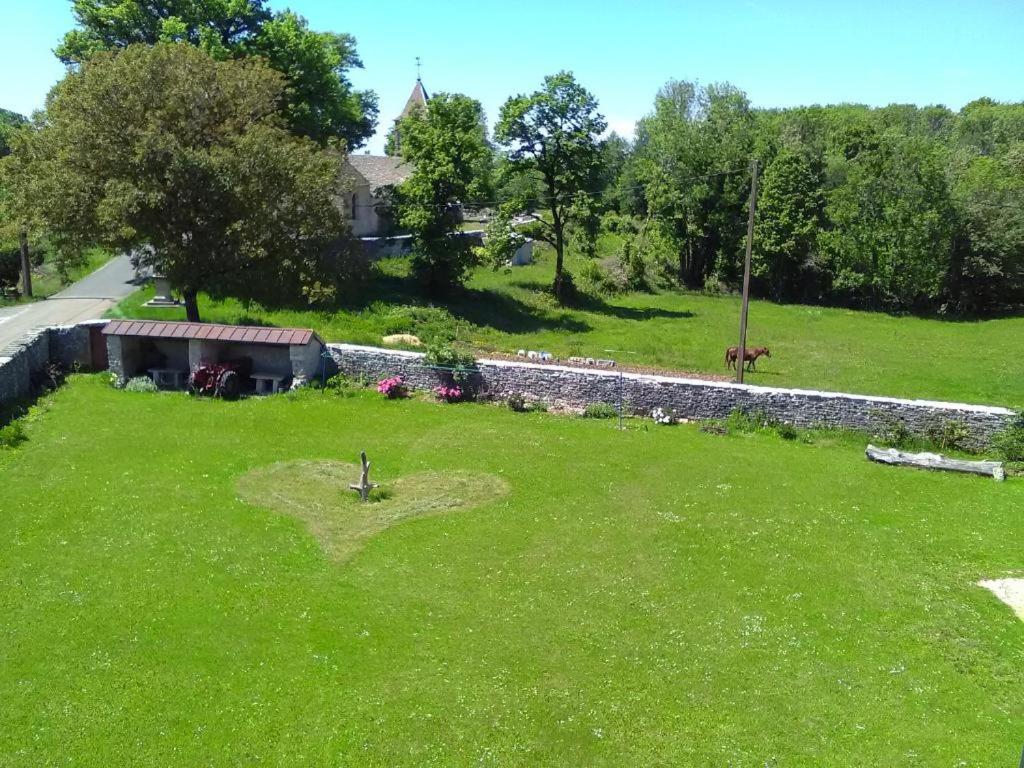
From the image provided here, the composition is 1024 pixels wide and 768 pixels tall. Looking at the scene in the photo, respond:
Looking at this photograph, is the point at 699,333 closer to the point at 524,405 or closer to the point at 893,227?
the point at 524,405

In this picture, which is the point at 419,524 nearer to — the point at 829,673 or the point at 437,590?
the point at 437,590

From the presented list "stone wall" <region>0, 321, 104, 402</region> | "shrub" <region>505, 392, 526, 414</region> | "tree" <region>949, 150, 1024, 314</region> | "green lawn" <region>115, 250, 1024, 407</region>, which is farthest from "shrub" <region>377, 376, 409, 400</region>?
"tree" <region>949, 150, 1024, 314</region>

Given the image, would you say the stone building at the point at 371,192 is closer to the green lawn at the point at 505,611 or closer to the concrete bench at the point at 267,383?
the concrete bench at the point at 267,383

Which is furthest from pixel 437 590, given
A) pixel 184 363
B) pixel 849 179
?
pixel 849 179

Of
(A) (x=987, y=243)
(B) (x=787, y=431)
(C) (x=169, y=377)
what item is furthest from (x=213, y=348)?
(A) (x=987, y=243)

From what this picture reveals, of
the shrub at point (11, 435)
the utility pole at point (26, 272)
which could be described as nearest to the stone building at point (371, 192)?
the utility pole at point (26, 272)
